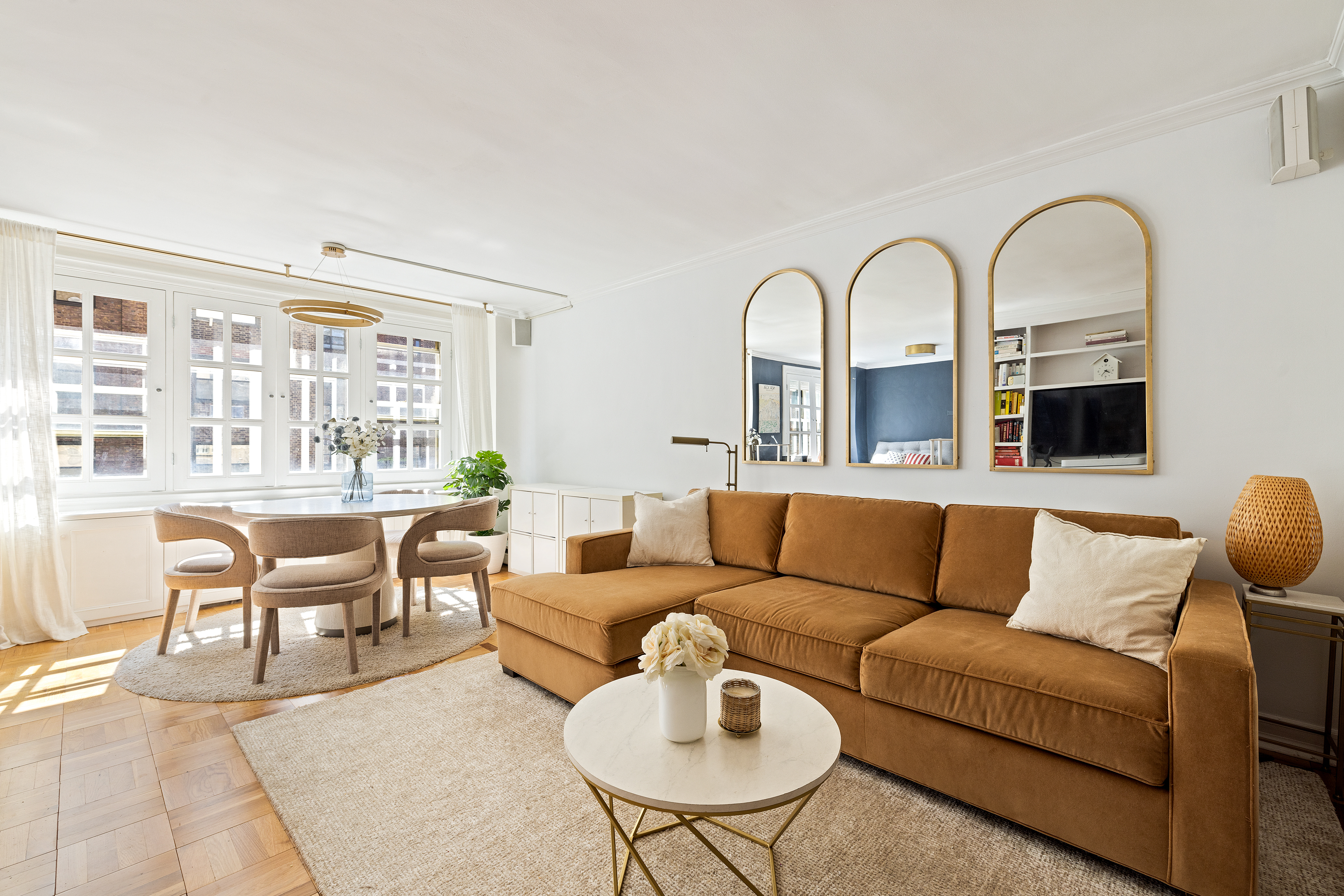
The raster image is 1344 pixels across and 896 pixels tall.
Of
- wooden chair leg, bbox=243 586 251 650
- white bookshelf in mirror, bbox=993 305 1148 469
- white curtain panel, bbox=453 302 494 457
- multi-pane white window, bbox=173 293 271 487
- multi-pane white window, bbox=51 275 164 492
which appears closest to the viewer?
white bookshelf in mirror, bbox=993 305 1148 469

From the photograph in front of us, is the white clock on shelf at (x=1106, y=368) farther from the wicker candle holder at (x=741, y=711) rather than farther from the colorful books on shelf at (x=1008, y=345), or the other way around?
the wicker candle holder at (x=741, y=711)

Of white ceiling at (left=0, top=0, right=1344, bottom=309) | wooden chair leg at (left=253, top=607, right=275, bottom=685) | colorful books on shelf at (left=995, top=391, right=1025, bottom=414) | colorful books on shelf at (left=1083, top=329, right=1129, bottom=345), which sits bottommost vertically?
wooden chair leg at (left=253, top=607, right=275, bottom=685)

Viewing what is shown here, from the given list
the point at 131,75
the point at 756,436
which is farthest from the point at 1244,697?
the point at 131,75

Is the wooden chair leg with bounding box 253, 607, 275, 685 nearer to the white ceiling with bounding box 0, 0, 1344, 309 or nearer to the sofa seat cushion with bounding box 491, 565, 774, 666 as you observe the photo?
the sofa seat cushion with bounding box 491, 565, 774, 666

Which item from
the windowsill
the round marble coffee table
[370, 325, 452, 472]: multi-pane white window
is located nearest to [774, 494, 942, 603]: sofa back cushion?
the round marble coffee table

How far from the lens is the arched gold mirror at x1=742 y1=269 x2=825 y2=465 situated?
12.1 ft

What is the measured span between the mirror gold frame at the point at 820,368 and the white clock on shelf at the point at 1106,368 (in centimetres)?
133

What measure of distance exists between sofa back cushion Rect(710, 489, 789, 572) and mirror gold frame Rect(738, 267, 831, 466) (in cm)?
39

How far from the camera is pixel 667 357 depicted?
4668 mm

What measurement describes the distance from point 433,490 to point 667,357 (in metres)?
2.70

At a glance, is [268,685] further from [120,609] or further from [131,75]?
[131,75]

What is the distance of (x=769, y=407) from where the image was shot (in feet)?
12.9

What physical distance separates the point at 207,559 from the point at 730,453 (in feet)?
10.2

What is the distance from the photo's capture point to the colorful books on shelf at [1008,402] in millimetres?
2900
